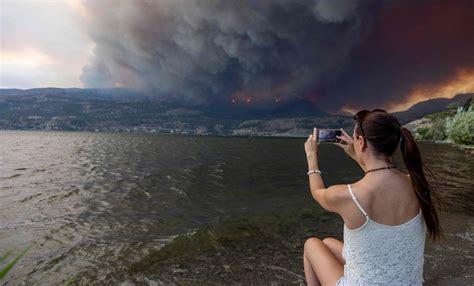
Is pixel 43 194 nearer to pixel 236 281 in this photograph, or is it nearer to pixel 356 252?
pixel 236 281

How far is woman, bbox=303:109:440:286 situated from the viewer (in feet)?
11.7

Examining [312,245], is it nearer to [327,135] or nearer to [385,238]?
[385,238]

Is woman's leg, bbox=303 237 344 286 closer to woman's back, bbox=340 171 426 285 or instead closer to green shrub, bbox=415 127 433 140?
woman's back, bbox=340 171 426 285

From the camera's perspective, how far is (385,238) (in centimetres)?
366

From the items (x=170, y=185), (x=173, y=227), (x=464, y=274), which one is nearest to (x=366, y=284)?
(x=464, y=274)

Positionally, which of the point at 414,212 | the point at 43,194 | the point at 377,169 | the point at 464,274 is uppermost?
the point at 377,169

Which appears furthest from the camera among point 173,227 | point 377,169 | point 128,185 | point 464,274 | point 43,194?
point 128,185

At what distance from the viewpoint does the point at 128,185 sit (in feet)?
88.7

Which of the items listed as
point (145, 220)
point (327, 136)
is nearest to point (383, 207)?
point (327, 136)

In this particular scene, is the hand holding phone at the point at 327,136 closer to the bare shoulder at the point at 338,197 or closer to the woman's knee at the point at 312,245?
the bare shoulder at the point at 338,197

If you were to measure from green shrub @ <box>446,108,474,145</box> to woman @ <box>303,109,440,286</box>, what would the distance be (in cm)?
6523

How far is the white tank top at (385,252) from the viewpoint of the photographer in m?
3.65

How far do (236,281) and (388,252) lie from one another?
18.6 feet

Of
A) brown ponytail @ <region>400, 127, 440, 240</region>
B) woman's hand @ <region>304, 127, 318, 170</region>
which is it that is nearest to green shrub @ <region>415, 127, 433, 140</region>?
woman's hand @ <region>304, 127, 318, 170</region>
